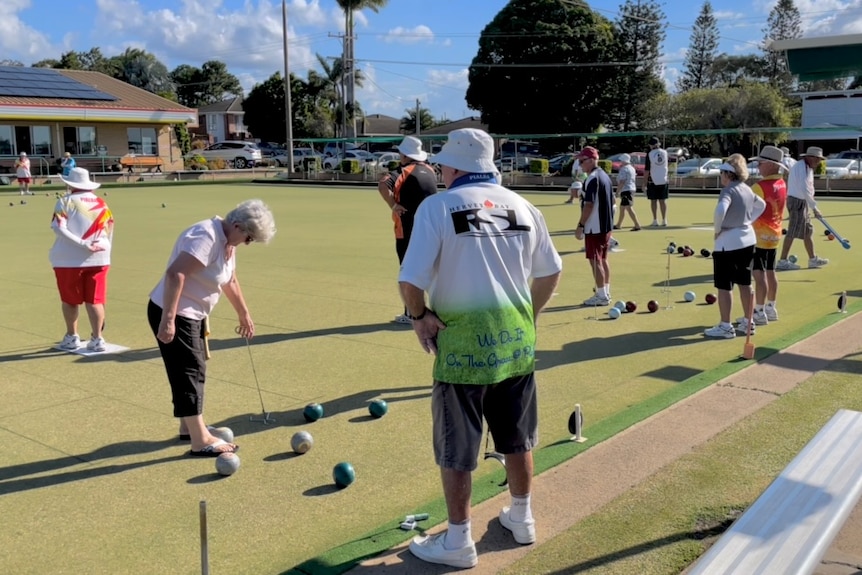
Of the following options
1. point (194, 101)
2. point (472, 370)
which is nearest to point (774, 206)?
point (472, 370)

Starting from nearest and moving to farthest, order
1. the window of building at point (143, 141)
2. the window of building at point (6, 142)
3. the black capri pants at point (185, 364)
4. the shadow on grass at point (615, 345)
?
the black capri pants at point (185, 364)
the shadow on grass at point (615, 345)
the window of building at point (6, 142)
the window of building at point (143, 141)

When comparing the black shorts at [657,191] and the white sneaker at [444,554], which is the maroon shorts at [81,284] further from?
the black shorts at [657,191]

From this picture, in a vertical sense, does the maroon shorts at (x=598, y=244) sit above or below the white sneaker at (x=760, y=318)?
above

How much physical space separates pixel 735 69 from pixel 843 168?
52379 millimetres

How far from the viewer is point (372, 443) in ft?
17.7

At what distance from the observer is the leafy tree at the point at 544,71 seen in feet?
198

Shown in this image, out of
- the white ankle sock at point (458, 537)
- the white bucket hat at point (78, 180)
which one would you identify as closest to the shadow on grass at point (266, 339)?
the white bucket hat at point (78, 180)

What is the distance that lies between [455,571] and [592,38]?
62985mm

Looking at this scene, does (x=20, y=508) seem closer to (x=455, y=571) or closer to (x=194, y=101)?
(x=455, y=571)

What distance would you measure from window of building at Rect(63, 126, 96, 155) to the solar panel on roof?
1.94 metres

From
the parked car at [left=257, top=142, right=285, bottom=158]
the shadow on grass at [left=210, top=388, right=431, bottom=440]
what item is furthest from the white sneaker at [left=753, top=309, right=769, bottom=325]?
the parked car at [left=257, top=142, right=285, bottom=158]

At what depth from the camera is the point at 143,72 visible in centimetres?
9488

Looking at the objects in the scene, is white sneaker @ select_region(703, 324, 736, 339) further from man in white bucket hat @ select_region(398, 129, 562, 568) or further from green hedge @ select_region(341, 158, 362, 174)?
green hedge @ select_region(341, 158, 362, 174)

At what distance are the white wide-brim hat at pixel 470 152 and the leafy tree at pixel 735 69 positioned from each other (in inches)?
3256
